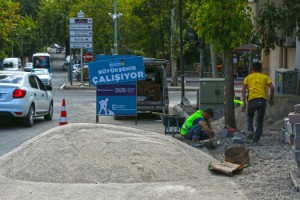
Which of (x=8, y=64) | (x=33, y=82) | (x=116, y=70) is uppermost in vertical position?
(x=8, y=64)

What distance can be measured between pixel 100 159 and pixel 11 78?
29.0 feet

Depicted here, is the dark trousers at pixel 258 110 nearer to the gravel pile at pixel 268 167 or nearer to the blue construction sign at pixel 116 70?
the gravel pile at pixel 268 167

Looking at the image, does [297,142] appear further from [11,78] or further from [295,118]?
[11,78]

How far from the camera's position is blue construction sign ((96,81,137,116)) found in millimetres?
17328

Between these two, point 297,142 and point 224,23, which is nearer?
point 297,142

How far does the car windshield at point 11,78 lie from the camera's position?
16928 mm

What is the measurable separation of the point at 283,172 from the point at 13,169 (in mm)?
3990

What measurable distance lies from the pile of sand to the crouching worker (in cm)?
239

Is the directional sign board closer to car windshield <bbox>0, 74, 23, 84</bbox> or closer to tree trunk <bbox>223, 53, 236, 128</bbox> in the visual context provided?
car windshield <bbox>0, 74, 23, 84</bbox>

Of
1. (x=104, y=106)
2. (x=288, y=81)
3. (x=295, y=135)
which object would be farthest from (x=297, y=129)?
(x=104, y=106)

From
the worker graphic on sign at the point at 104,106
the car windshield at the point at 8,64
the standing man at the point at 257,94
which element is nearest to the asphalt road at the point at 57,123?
the worker graphic on sign at the point at 104,106

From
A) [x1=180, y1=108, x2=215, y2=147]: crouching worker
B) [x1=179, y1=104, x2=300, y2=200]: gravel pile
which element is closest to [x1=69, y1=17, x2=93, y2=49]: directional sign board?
[x1=179, y1=104, x2=300, y2=200]: gravel pile

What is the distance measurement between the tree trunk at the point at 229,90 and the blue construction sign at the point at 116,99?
12.3 feet

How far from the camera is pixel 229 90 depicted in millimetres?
14562
